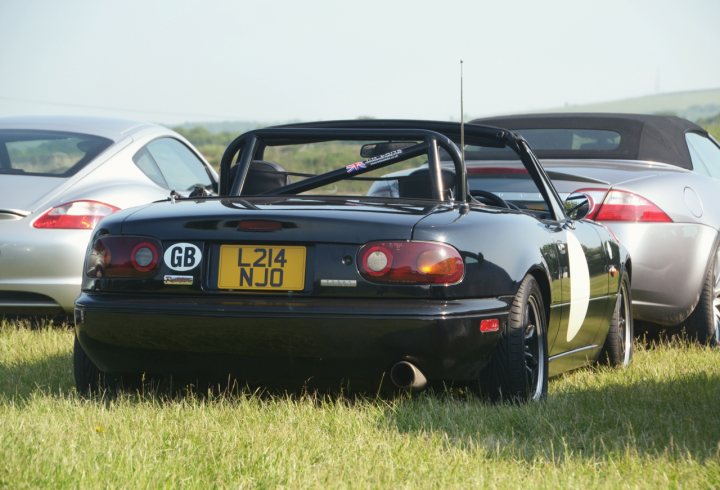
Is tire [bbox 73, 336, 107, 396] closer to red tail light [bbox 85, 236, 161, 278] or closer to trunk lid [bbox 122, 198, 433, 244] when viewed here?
red tail light [bbox 85, 236, 161, 278]

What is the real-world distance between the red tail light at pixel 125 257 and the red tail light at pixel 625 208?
3.39 meters

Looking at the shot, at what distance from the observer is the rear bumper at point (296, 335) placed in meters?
4.77

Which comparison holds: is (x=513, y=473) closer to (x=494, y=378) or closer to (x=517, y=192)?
(x=494, y=378)

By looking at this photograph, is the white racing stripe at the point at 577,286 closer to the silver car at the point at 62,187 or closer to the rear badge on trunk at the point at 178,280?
the rear badge on trunk at the point at 178,280

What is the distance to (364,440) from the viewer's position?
14.3 ft

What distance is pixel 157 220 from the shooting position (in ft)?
16.8

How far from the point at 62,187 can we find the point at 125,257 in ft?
11.1

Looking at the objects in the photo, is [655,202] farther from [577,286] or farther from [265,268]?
[265,268]

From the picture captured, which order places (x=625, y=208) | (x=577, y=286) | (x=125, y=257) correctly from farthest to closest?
(x=625, y=208)
(x=577, y=286)
(x=125, y=257)

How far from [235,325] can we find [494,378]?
1.05 m

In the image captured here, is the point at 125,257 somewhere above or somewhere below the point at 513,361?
above

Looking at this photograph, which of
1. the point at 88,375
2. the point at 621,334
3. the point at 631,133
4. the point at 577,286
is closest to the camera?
the point at 88,375

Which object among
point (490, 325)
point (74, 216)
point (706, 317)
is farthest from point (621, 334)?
point (74, 216)

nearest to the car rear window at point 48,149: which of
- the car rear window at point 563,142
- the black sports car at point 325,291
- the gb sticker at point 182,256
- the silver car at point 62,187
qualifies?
the silver car at point 62,187
